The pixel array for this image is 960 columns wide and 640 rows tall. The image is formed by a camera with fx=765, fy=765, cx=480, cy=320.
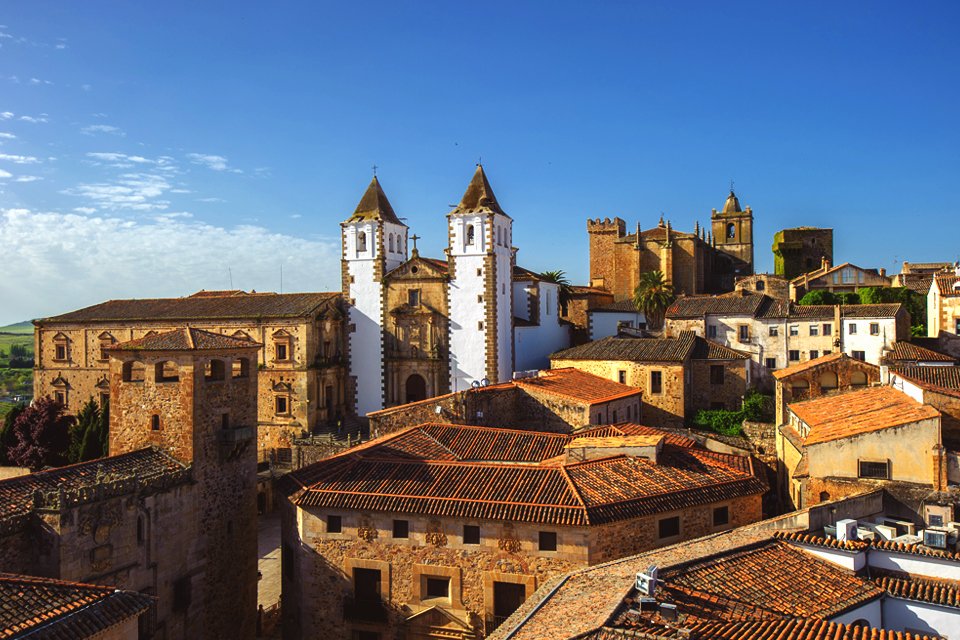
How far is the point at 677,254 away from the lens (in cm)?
6122

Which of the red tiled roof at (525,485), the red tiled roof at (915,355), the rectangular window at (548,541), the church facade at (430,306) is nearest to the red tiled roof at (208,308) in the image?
the church facade at (430,306)

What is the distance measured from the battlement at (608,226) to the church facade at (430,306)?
68.5 ft

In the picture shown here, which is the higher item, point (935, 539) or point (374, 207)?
point (374, 207)

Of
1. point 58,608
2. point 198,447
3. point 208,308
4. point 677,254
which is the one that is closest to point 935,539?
point 58,608

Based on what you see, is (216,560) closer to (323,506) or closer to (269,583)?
(323,506)

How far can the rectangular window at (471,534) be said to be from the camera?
20828 millimetres

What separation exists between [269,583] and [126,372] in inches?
421

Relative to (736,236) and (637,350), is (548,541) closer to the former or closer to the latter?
(637,350)

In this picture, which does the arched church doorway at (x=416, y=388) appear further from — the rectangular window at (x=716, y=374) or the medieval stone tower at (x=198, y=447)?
the medieval stone tower at (x=198, y=447)

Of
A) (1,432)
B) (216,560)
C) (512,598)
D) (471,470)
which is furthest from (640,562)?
(1,432)

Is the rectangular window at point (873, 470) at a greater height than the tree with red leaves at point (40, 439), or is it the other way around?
the rectangular window at point (873, 470)

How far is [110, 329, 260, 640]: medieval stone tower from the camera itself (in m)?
22.0

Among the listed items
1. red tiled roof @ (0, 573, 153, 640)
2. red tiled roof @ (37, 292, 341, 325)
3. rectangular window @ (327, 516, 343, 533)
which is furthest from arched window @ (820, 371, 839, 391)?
red tiled roof @ (0, 573, 153, 640)

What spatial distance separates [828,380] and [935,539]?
16966 mm
